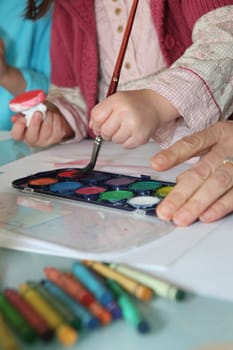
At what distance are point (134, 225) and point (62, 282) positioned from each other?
0.13m

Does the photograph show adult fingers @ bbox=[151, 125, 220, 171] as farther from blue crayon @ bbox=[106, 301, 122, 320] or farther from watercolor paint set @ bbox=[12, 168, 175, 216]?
blue crayon @ bbox=[106, 301, 122, 320]

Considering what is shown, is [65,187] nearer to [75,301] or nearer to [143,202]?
[143,202]

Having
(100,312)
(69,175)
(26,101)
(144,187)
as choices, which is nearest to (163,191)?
(144,187)

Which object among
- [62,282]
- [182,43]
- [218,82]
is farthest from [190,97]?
[62,282]

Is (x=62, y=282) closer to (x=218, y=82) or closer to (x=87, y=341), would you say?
(x=87, y=341)

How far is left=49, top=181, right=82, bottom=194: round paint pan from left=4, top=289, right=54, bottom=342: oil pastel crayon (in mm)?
223

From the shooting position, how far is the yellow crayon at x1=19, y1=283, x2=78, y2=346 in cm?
29

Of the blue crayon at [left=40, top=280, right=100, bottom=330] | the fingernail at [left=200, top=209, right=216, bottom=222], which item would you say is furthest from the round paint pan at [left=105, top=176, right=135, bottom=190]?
the blue crayon at [left=40, top=280, right=100, bottom=330]

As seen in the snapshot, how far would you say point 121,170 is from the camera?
25.6 inches

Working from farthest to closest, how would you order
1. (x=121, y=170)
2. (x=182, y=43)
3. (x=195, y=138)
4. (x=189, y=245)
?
(x=182, y=43) → (x=121, y=170) → (x=195, y=138) → (x=189, y=245)

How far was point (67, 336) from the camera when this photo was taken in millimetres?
286

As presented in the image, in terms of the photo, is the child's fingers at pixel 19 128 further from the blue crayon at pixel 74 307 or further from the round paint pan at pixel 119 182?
the blue crayon at pixel 74 307

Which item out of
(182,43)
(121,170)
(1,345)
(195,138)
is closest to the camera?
(1,345)

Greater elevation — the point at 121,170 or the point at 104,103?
the point at 104,103
